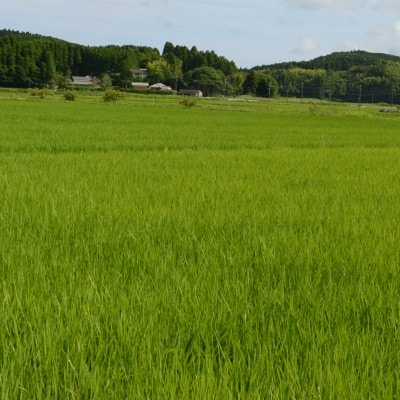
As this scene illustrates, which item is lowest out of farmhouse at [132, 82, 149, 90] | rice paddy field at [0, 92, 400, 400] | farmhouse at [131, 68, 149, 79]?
rice paddy field at [0, 92, 400, 400]

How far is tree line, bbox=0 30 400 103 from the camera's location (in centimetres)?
9219

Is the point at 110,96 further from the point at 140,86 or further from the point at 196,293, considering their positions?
the point at 140,86

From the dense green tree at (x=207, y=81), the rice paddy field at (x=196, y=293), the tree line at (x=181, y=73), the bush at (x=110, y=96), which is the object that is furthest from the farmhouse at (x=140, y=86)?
the rice paddy field at (x=196, y=293)

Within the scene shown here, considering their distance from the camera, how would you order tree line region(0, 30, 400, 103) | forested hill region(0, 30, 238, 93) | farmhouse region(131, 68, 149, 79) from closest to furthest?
forested hill region(0, 30, 238, 93) < tree line region(0, 30, 400, 103) < farmhouse region(131, 68, 149, 79)

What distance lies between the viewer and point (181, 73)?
115 m

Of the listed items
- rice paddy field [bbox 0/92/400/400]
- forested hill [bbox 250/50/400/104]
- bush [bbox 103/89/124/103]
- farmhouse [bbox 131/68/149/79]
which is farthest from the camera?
farmhouse [bbox 131/68/149/79]

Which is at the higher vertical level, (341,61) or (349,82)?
(341,61)

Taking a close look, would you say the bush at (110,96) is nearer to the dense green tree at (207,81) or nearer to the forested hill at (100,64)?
the forested hill at (100,64)

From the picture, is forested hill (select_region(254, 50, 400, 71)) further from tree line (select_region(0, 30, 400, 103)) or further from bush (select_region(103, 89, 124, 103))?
bush (select_region(103, 89, 124, 103))

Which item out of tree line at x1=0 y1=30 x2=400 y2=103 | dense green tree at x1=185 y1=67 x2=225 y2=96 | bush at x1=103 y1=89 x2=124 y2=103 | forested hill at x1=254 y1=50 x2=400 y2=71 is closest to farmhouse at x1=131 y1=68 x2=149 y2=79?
tree line at x1=0 y1=30 x2=400 y2=103

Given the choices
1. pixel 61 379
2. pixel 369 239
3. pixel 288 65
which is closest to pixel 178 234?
pixel 369 239

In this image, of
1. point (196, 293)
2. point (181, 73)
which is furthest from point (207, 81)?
point (196, 293)

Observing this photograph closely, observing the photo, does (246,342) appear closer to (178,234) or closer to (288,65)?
(178,234)

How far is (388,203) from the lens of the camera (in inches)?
186
